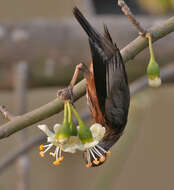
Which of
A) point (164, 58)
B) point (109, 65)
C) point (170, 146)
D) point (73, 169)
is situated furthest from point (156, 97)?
point (109, 65)

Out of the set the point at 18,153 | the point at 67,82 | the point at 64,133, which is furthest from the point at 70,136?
the point at 67,82

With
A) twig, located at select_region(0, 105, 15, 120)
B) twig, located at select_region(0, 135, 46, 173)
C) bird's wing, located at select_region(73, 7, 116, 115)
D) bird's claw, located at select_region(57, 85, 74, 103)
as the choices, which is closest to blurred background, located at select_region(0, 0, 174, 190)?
twig, located at select_region(0, 135, 46, 173)

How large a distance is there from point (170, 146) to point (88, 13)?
1.34 meters

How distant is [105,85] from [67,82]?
1.69 metres

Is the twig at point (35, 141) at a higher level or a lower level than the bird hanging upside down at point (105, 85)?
higher

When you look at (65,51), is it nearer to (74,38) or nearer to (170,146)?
(74,38)

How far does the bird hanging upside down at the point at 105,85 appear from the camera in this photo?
1.16 meters

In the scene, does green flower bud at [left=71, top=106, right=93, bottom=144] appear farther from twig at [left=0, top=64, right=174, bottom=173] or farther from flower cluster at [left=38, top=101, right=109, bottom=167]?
twig at [left=0, top=64, right=174, bottom=173]

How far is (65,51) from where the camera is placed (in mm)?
2723

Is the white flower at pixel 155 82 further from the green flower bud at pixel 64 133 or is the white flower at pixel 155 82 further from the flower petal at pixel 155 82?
the green flower bud at pixel 64 133

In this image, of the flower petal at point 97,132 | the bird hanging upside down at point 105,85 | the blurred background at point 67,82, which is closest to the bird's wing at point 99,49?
the bird hanging upside down at point 105,85

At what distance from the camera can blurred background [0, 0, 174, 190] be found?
2.66 meters

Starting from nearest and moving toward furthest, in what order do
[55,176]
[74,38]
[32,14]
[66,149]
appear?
1. [66,149]
2. [74,38]
3. [32,14]
4. [55,176]

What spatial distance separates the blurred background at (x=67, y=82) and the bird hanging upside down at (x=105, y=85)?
4.54 ft
